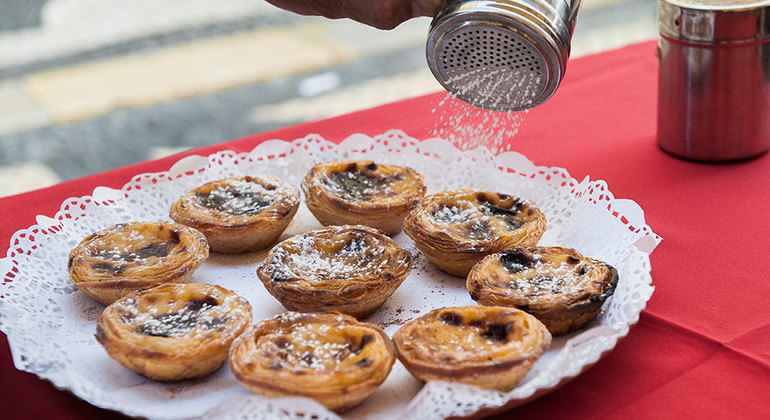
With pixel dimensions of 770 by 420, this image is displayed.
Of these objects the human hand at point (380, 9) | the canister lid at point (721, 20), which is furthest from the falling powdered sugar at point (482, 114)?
the canister lid at point (721, 20)

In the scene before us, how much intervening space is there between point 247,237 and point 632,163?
3.56 ft

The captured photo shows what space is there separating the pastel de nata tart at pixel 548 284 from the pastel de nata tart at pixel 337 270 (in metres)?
0.19

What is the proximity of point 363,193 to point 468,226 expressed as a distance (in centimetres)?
35

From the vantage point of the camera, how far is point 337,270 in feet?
6.18

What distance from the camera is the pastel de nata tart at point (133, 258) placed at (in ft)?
6.04

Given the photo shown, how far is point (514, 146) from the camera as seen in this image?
2.58 metres

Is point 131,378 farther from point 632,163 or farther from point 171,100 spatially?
point 171,100

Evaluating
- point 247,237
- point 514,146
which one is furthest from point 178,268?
point 514,146

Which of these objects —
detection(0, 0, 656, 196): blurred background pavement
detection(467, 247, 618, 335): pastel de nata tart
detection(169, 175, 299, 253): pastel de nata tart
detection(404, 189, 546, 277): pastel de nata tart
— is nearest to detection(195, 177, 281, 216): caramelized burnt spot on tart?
detection(169, 175, 299, 253): pastel de nata tart

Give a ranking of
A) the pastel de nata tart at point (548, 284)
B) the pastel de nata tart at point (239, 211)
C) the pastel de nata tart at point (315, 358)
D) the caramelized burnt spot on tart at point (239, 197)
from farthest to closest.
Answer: the caramelized burnt spot on tart at point (239, 197)
the pastel de nata tart at point (239, 211)
the pastel de nata tart at point (548, 284)
the pastel de nata tart at point (315, 358)

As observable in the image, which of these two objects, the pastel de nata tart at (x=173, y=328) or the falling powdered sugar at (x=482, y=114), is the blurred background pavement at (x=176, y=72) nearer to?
the falling powdered sugar at (x=482, y=114)

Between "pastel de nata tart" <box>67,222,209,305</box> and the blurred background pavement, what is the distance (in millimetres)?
3044

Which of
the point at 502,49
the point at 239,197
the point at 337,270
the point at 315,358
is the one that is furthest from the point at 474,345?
the point at 239,197

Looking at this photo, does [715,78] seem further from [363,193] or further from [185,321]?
[185,321]
